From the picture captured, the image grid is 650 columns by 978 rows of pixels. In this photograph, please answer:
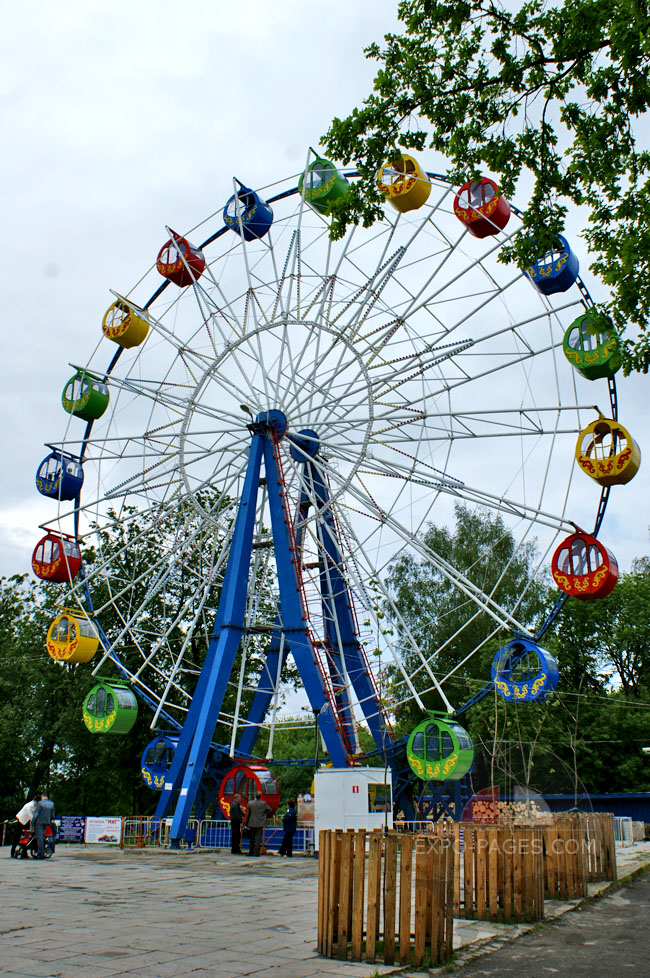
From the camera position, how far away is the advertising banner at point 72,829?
25594 mm

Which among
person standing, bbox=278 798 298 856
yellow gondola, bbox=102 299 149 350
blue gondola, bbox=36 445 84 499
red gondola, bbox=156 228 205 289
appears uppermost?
red gondola, bbox=156 228 205 289

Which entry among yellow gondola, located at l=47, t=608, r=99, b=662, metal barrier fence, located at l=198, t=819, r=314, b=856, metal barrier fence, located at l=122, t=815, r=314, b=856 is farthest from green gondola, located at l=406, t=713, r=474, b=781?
yellow gondola, located at l=47, t=608, r=99, b=662

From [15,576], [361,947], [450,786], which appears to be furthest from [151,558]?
[361,947]

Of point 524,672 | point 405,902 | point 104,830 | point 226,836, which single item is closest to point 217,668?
point 226,836

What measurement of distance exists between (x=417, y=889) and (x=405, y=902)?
146 mm

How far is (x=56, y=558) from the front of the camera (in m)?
23.1

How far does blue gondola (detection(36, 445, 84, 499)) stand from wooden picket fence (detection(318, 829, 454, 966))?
1767 cm

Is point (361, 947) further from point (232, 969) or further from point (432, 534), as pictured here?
point (432, 534)

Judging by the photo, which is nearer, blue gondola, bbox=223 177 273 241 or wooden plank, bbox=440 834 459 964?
wooden plank, bbox=440 834 459 964

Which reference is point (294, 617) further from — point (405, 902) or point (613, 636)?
point (613, 636)

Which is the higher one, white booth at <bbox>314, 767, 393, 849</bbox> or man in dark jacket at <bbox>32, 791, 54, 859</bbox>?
white booth at <bbox>314, 767, 393, 849</bbox>

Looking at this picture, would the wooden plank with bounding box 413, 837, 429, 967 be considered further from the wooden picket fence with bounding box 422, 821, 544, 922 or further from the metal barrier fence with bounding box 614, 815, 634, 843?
the metal barrier fence with bounding box 614, 815, 634, 843

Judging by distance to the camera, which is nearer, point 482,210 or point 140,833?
point 482,210

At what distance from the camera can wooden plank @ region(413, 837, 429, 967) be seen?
283 inches
